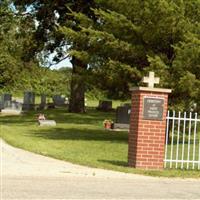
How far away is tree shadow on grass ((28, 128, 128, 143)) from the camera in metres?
23.3

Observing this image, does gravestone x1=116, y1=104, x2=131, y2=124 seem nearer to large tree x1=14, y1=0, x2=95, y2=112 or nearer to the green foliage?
the green foliage

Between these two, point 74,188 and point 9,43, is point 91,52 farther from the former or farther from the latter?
point 9,43

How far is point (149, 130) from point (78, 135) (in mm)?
10468

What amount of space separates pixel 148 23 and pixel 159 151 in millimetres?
8049

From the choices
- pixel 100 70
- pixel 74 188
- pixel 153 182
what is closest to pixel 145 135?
pixel 153 182

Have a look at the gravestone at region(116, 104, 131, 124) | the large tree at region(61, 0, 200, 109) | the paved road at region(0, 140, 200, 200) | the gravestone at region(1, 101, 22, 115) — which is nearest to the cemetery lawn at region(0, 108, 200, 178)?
the paved road at region(0, 140, 200, 200)

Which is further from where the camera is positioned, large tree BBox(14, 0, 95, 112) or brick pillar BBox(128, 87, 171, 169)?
large tree BBox(14, 0, 95, 112)

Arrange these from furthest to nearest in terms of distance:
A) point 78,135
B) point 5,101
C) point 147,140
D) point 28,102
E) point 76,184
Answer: point 28,102, point 5,101, point 78,135, point 147,140, point 76,184

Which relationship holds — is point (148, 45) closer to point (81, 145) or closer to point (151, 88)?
point (81, 145)

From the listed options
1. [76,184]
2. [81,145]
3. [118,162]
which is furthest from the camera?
[81,145]

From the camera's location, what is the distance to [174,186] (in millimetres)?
12219

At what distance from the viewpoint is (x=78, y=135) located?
24.8 metres

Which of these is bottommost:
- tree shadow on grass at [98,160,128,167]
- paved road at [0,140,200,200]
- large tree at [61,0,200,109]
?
paved road at [0,140,200,200]

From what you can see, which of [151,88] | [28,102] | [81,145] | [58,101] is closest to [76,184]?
[151,88]
